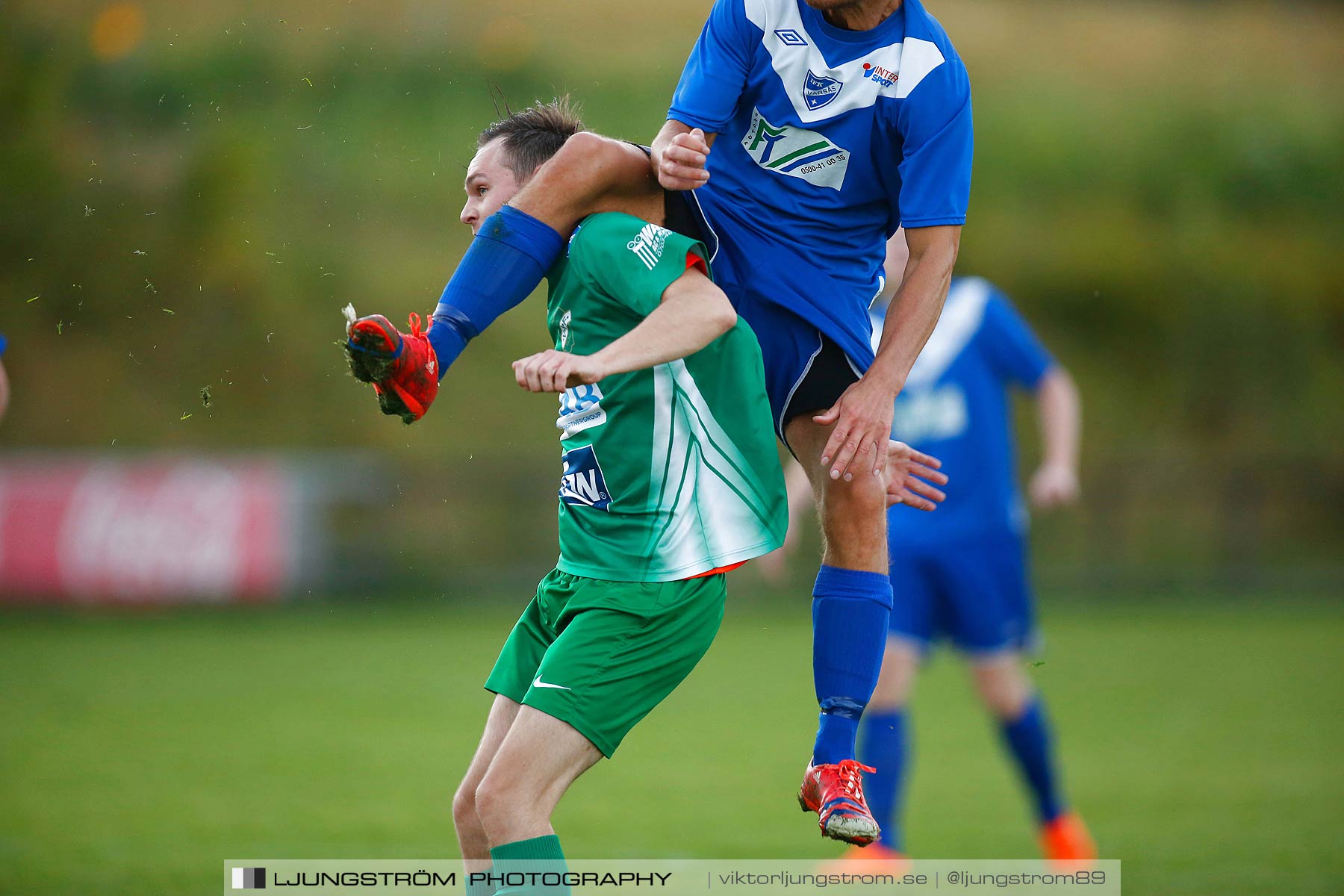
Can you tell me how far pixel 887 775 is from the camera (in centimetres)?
527

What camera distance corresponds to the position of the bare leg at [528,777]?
114 inches

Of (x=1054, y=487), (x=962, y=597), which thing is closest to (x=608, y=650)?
(x=962, y=597)

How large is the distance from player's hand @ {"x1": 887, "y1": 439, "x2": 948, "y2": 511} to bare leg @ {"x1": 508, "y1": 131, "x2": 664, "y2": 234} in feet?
3.26

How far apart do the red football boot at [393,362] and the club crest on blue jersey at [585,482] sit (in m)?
0.36

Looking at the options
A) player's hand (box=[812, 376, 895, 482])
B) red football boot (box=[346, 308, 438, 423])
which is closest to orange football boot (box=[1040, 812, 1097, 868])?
player's hand (box=[812, 376, 895, 482])

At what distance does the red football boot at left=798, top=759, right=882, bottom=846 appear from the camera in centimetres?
315

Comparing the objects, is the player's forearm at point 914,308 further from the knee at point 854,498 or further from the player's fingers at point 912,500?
the player's fingers at point 912,500

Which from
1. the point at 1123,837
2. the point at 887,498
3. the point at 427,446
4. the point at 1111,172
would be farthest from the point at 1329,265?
the point at 887,498

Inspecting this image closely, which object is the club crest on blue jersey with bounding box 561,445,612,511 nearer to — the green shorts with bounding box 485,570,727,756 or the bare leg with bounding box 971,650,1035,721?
the green shorts with bounding box 485,570,727,756

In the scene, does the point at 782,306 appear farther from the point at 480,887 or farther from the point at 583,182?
the point at 480,887

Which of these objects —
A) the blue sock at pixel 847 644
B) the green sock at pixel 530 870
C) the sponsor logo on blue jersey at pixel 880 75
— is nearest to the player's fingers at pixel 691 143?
the sponsor logo on blue jersey at pixel 880 75

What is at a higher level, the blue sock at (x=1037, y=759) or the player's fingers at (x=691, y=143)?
the player's fingers at (x=691, y=143)

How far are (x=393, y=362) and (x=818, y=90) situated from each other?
121cm

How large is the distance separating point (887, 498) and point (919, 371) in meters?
2.38
